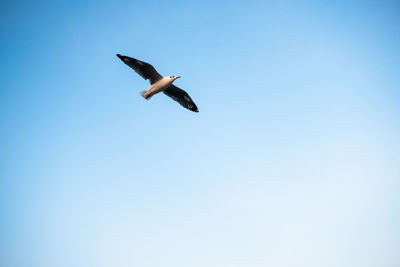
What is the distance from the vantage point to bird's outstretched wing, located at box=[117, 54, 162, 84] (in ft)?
41.2

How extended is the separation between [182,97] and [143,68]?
3048mm

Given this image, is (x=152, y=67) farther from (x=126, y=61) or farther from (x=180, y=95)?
(x=180, y=95)

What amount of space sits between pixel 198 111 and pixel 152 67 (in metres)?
3.96

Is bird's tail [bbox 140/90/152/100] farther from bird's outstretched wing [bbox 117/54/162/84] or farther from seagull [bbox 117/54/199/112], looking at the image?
bird's outstretched wing [bbox 117/54/162/84]

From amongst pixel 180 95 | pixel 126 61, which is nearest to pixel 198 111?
pixel 180 95

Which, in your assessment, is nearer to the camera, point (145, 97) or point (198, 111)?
point (145, 97)

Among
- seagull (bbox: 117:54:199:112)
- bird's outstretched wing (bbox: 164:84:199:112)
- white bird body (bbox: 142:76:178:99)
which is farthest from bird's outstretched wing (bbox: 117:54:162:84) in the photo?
bird's outstretched wing (bbox: 164:84:199:112)

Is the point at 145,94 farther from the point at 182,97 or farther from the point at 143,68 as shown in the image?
the point at 182,97

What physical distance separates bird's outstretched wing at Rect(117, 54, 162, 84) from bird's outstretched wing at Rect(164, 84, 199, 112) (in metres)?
1.55

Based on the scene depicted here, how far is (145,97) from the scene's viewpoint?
42.1 ft

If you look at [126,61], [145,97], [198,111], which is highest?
[198,111]

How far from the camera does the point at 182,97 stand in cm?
1480

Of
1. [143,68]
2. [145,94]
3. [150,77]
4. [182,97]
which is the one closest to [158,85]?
[150,77]

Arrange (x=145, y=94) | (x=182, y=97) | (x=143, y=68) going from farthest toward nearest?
(x=182, y=97) → (x=145, y=94) → (x=143, y=68)
